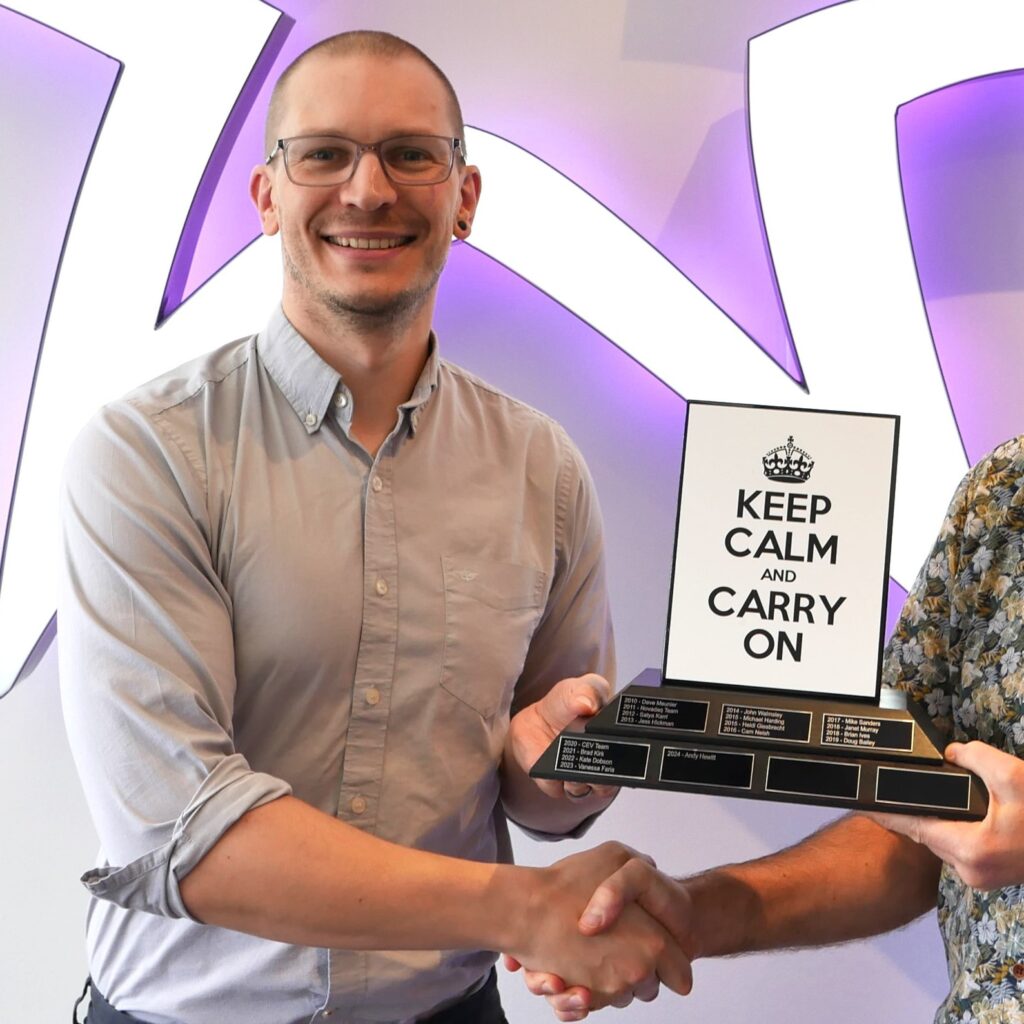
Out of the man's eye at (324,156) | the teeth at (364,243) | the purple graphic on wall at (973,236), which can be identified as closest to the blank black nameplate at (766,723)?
the teeth at (364,243)

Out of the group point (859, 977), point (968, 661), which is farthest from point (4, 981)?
point (968, 661)

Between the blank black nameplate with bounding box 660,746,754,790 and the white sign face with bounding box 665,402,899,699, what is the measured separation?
5.5 inches

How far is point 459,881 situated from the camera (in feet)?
4.80

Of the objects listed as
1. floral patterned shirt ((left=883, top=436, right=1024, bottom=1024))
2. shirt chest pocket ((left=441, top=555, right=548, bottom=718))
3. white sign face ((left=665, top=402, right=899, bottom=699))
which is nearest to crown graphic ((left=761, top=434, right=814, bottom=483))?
white sign face ((left=665, top=402, right=899, bottom=699))

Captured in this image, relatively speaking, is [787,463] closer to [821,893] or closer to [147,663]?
[821,893]

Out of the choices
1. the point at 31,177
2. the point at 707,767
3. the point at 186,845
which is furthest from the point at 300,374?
the point at 31,177

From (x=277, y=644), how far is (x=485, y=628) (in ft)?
0.87

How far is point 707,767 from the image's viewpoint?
1294 mm

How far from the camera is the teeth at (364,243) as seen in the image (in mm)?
1657

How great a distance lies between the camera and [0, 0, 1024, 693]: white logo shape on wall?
2.23 meters

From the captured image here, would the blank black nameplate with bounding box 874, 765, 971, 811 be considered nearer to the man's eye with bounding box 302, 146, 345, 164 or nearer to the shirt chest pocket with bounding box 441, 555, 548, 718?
the shirt chest pocket with bounding box 441, 555, 548, 718

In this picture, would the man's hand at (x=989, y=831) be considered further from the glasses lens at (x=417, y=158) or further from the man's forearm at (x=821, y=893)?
the glasses lens at (x=417, y=158)

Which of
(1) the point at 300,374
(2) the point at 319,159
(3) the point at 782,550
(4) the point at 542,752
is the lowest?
(4) the point at 542,752

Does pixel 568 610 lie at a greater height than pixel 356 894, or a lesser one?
greater
